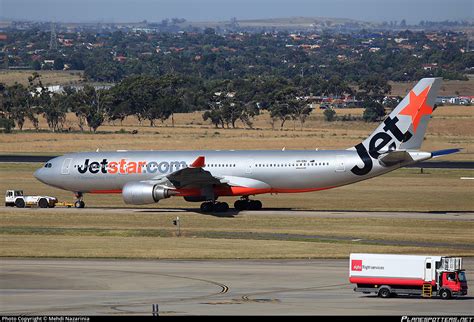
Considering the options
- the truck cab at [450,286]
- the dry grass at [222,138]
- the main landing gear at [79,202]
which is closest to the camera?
the truck cab at [450,286]

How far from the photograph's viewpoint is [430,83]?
6269 cm

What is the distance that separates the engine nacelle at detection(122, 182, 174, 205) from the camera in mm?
64438

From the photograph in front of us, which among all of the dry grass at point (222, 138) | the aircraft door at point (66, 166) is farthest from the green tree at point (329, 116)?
the aircraft door at point (66, 166)

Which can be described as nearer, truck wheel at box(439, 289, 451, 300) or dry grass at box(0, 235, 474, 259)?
truck wheel at box(439, 289, 451, 300)

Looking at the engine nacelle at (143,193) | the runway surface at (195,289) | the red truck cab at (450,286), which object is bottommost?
the runway surface at (195,289)

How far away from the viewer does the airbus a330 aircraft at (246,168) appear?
63156mm

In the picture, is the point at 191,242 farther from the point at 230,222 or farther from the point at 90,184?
the point at 90,184

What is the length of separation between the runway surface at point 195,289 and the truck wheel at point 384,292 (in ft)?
1.15

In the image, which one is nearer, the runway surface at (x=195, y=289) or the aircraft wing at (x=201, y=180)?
the runway surface at (x=195, y=289)

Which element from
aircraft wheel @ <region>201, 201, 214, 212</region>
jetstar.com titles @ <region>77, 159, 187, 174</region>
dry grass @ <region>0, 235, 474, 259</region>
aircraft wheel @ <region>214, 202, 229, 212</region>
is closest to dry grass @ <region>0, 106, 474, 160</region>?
jetstar.com titles @ <region>77, 159, 187, 174</region>

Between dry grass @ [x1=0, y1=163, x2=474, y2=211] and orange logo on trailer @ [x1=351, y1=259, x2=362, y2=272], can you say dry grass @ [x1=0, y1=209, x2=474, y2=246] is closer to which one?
dry grass @ [x1=0, y1=163, x2=474, y2=211]

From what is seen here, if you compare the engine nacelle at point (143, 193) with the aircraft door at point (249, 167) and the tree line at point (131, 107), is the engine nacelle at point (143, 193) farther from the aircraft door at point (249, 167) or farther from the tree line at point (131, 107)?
the tree line at point (131, 107)

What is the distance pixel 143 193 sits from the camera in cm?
6438

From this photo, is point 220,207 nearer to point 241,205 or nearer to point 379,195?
point 241,205
